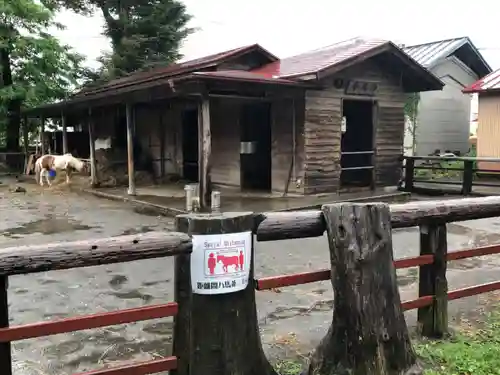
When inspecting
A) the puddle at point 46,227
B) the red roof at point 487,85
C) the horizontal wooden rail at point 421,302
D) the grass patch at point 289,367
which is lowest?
the grass patch at point 289,367

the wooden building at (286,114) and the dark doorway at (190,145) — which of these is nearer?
the wooden building at (286,114)

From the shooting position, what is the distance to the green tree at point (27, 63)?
63.1 feet

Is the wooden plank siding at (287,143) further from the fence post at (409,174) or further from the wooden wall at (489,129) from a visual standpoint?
the wooden wall at (489,129)

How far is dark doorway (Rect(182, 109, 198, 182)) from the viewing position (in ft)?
48.7

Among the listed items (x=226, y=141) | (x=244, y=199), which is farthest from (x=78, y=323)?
(x=226, y=141)

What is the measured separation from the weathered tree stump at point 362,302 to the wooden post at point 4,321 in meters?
1.69

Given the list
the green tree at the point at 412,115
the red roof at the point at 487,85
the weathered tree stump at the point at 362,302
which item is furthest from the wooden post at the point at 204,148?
the green tree at the point at 412,115

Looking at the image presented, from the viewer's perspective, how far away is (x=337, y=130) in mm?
11664

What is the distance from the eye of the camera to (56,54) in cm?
2019

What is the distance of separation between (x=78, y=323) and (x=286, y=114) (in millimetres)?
9418

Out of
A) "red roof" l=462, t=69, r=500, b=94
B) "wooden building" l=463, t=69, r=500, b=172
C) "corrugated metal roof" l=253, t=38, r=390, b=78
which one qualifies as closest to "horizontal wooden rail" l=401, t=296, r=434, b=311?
"corrugated metal roof" l=253, t=38, r=390, b=78

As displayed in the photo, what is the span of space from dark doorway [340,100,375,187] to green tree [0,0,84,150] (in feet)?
41.0

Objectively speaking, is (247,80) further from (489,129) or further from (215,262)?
(489,129)

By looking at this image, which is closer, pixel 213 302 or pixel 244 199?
pixel 213 302
